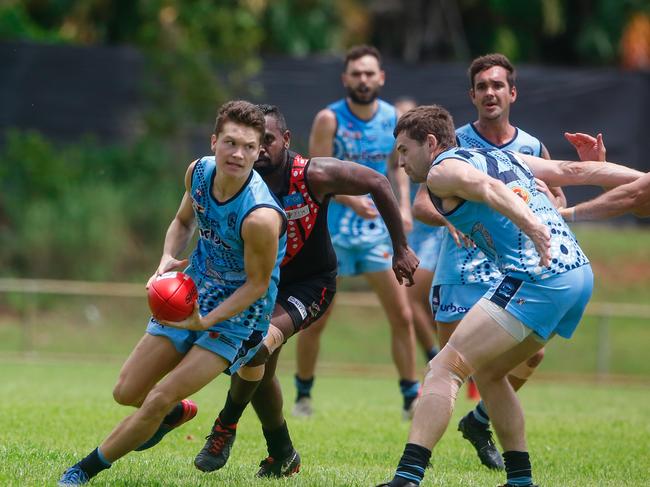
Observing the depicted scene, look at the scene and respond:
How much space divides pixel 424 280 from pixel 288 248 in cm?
314

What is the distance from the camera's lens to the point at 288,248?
650cm

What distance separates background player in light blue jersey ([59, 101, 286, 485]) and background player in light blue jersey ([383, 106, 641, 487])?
0.86 metres

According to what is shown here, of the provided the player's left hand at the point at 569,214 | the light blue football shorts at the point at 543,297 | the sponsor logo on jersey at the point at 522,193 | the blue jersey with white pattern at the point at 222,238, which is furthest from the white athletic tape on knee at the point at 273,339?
the player's left hand at the point at 569,214

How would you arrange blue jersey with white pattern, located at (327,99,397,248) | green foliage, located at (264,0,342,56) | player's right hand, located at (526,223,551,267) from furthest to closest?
green foliage, located at (264,0,342,56)
blue jersey with white pattern, located at (327,99,397,248)
player's right hand, located at (526,223,551,267)

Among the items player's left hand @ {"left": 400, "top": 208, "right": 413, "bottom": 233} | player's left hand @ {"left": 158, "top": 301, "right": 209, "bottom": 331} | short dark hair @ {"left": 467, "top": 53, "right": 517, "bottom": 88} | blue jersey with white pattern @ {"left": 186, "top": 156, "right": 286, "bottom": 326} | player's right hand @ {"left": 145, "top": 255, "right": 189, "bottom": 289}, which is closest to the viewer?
player's left hand @ {"left": 158, "top": 301, "right": 209, "bottom": 331}

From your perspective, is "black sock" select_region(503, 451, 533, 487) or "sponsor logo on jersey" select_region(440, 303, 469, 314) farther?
"sponsor logo on jersey" select_region(440, 303, 469, 314)

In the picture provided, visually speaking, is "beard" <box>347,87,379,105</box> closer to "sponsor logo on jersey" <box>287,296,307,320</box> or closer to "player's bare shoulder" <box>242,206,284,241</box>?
"sponsor logo on jersey" <box>287,296,307,320</box>

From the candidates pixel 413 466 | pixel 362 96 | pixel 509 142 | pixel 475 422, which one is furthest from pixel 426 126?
pixel 362 96

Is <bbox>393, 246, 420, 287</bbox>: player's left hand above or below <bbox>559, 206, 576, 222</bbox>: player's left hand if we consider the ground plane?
below

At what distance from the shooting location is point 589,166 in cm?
624

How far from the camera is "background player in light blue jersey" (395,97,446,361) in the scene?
9.32 meters

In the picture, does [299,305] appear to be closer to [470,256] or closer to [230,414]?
[230,414]

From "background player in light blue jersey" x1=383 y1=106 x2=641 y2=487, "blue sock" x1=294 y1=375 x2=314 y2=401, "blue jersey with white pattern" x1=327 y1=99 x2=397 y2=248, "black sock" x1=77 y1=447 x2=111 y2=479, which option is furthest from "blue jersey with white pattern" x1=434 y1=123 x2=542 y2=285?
"black sock" x1=77 y1=447 x2=111 y2=479

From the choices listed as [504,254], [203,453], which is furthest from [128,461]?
[504,254]
